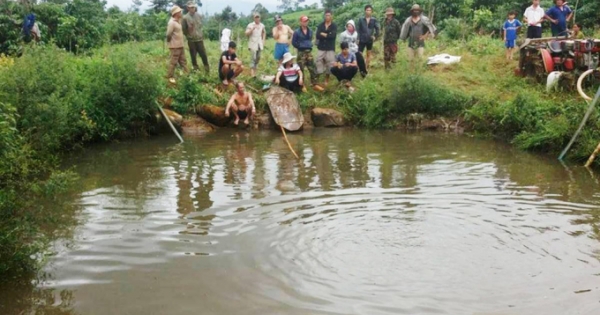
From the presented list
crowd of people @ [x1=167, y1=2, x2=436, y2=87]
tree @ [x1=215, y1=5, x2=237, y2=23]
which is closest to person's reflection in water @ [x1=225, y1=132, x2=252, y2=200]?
crowd of people @ [x1=167, y1=2, x2=436, y2=87]

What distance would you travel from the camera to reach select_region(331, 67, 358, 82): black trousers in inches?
607

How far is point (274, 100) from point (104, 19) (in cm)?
1037

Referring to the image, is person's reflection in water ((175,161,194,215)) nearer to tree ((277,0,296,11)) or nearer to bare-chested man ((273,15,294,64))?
bare-chested man ((273,15,294,64))

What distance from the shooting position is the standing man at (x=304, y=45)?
607 inches

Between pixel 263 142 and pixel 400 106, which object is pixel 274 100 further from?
pixel 400 106

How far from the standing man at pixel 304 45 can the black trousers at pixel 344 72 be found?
609 mm

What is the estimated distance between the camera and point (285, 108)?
48.4 feet

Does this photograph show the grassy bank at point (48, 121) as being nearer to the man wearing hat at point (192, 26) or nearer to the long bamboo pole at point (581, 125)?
the man wearing hat at point (192, 26)

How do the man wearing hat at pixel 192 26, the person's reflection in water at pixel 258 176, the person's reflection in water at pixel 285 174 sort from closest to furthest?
the person's reflection in water at pixel 258 176 < the person's reflection in water at pixel 285 174 < the man wearing hat at pixel 192 26

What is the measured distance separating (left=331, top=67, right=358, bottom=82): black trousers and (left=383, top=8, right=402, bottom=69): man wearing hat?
121 centimetres

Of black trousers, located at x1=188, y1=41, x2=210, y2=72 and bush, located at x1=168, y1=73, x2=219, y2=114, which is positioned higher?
black trousers, located at x1=188, y1=41, x2=210, y2=72

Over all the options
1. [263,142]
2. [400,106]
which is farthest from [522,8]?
[263,142]

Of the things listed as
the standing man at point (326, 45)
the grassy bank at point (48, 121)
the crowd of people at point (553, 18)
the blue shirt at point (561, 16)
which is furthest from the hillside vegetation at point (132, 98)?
the blue shirt at point (561, 16)

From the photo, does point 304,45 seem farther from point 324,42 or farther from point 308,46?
point 324,42
